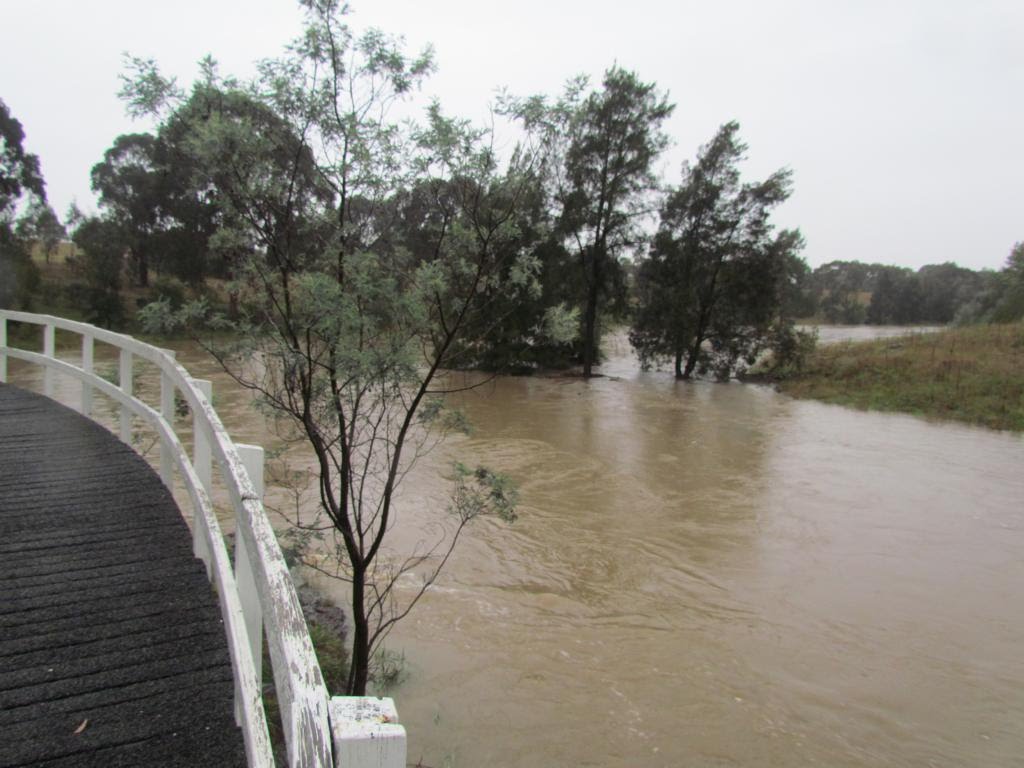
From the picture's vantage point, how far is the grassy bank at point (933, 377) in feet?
58.5

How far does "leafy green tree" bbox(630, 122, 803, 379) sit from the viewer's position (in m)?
23.8

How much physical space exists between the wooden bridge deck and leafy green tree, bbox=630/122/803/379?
23455mm

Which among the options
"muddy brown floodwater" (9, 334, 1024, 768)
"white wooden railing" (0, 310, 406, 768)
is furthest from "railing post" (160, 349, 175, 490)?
"muddy brown floodwater" (9, 334, 1024, 768)

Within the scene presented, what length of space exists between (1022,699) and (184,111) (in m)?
7.31

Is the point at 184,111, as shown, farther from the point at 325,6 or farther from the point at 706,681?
the point at 706,681

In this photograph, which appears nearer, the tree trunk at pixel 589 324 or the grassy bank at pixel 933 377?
the grassy bank at pixel 933 377

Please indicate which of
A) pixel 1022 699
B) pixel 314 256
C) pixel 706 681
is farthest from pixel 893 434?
pixel 314 256

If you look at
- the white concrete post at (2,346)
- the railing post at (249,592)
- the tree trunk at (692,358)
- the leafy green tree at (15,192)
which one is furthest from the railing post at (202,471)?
the leafy green tree at (15,192)

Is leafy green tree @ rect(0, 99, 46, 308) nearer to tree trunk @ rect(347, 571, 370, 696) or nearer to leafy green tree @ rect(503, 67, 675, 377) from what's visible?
leafy green tree @ rect(503, 67, 675, 377)

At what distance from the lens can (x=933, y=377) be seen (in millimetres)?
20141

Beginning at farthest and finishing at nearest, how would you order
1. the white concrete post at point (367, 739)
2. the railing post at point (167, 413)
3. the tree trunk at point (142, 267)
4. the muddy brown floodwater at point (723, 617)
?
the tree trunk at point (142, 267)
the muddy brown floodwater at point (723, 617)
the railing post at point (167, 413)
the white concrete post at point (367, 739)

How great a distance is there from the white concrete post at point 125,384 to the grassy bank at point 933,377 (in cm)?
1945

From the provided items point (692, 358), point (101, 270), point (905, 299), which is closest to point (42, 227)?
point (101, 270)

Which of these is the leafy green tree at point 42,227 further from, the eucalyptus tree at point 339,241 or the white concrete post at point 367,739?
the white concrete post at point 367,739
